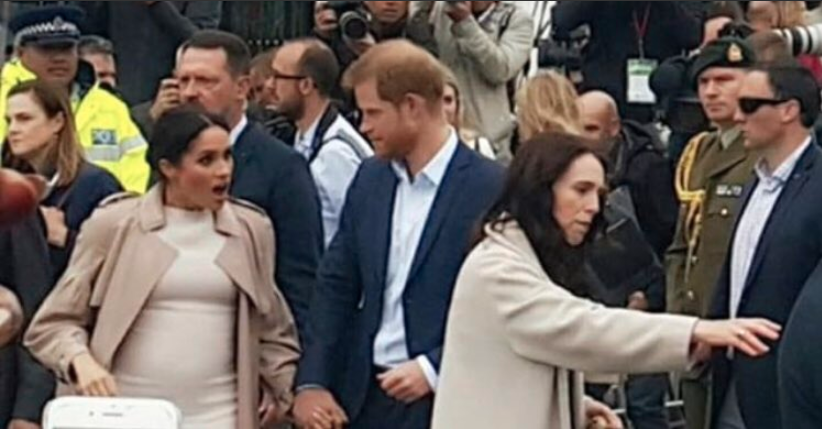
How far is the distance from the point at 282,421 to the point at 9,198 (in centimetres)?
328

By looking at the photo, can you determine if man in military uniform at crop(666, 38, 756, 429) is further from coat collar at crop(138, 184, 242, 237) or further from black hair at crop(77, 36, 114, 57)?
black hair at crop(77, 36, 114, 57)

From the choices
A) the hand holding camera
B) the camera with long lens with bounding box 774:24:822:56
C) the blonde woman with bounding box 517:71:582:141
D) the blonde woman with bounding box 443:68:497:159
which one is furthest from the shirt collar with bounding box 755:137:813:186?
the hand holding camera

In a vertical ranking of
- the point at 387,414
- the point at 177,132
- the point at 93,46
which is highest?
the point at 177,132

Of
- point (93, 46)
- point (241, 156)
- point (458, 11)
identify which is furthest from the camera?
point (458, 11)

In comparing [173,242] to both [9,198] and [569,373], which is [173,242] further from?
[9,198]

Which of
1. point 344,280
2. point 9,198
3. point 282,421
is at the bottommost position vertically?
point 282,421

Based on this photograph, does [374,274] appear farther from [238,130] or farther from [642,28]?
[642,28]

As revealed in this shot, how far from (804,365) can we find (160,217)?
2.15 m

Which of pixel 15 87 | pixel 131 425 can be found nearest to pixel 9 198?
pixel 131 425

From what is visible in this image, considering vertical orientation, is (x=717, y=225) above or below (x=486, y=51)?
below

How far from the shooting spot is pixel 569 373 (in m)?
6.63

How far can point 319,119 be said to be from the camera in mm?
9609

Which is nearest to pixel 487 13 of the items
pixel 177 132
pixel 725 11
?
pixel 725 11

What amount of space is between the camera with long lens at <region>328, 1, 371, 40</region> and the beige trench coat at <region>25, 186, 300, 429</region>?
149 inches
